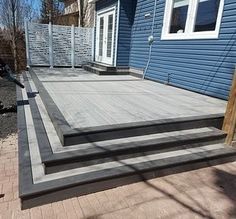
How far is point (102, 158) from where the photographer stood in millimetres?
2645

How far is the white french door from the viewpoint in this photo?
886cm

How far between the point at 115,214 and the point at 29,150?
4.21 feet

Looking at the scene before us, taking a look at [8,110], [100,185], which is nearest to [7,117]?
[8,110]

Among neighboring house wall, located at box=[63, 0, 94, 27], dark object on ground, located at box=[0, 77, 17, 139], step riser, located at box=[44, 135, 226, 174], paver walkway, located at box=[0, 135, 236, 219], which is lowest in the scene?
dark object on ground, located at box=[0, 77, 17, 139]

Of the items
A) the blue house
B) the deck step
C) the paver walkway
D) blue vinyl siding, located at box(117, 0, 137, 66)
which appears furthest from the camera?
blue vinyl siding, located at box(117, 0, 137, 66)

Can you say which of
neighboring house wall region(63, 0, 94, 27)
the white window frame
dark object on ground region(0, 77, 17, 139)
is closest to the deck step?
dark object on ground region(0, 77, 17, 139)

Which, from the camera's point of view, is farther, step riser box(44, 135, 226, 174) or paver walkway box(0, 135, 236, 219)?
step riser box(44, 135, 226, 174)

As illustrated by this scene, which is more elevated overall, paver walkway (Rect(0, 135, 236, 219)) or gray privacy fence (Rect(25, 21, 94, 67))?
gray privacy fence (Rect(25, 21, 94, 67))

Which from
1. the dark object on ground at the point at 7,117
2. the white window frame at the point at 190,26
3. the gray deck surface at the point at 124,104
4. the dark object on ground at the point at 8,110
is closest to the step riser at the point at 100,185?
the gray deck surface at the point at 124,104

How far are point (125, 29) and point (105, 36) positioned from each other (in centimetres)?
127

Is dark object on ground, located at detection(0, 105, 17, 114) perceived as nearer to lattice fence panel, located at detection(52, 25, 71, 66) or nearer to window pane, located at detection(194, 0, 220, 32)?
window pane, located at detection(194, 0, 220, 32)

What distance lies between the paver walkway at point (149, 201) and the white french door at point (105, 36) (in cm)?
679

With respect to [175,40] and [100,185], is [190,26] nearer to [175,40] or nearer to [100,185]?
[175,40]

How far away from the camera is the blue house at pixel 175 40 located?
4.65 m
